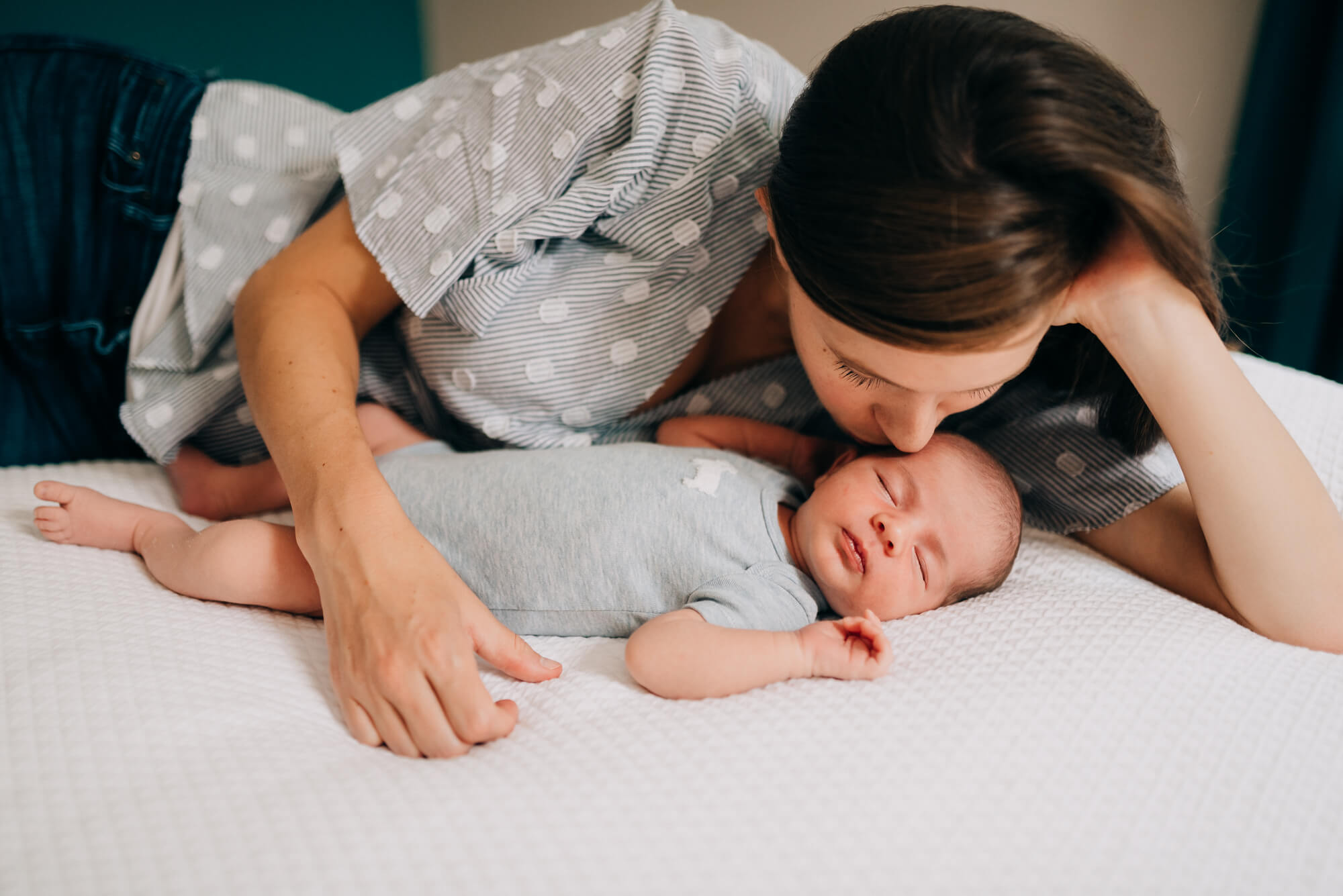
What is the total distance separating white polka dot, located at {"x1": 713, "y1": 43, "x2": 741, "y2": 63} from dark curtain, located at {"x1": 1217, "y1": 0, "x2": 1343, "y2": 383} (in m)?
1.11

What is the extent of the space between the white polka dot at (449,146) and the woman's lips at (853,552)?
0.65 meters

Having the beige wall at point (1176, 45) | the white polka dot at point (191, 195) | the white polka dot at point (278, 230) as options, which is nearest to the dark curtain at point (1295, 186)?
the beige wall at point (1176, 45)

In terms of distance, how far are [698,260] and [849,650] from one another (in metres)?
0.53

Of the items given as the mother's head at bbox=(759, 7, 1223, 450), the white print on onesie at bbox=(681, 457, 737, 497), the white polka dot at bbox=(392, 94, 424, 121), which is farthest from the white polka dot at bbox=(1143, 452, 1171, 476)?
the white polka dot at bbox=(392, 94, 424, 121)

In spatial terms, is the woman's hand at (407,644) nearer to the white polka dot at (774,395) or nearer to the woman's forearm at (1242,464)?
the white polka dot at (774,395)

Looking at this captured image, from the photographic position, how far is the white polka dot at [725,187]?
1.00m

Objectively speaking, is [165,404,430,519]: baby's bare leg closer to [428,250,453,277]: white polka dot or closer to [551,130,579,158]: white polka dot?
[428,250,453,277]: white polka dot

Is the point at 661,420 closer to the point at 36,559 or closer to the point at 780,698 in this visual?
the point at 780,698

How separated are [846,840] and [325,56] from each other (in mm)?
2337

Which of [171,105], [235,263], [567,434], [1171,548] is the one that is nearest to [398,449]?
[567,434]

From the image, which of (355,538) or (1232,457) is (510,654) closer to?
(355,538)

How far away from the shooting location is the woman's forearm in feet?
2.59

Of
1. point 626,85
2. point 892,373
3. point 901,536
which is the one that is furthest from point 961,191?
point 626,85

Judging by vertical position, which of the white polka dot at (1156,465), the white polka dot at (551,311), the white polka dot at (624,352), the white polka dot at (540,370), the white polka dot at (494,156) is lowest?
the white polka dot at (1156,465)
